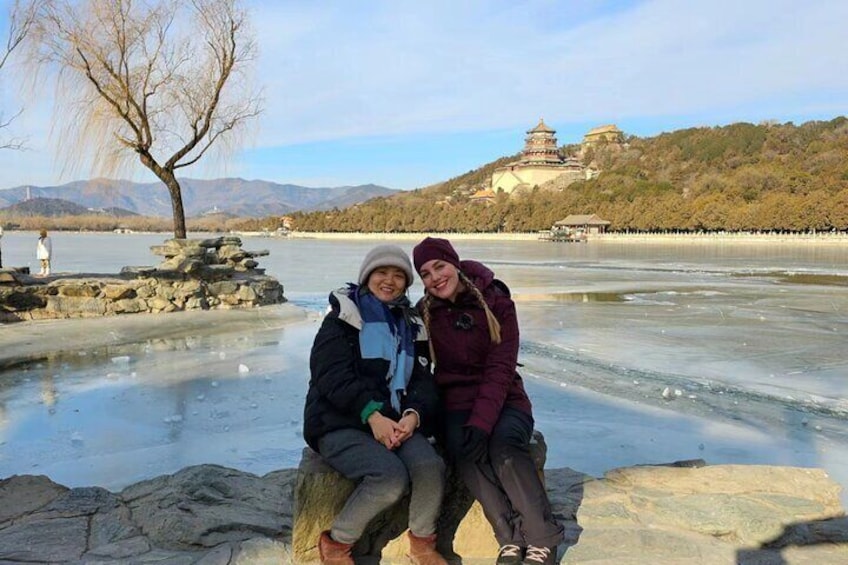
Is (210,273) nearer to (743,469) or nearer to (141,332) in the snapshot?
(141,332)

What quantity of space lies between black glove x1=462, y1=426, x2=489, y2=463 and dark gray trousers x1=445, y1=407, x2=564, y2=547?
0.06 ft

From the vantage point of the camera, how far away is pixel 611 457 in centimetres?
444

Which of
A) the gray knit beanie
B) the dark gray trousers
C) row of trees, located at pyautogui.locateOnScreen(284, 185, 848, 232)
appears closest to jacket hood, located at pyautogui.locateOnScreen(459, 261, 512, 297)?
the gray knit beanie

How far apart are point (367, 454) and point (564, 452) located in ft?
7.72

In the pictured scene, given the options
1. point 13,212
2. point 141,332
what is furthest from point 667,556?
point 13,212

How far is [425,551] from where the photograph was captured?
2.59 meters

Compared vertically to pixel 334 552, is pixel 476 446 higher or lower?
higher

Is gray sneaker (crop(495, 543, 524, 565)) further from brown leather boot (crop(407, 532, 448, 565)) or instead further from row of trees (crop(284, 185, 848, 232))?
row of trees (crop(284, 185, 848, 232))

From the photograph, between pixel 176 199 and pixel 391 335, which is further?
pixel 176 199

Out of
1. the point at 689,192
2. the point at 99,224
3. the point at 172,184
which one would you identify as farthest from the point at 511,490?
the point at 99,224

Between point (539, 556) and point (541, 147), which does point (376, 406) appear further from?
point (541, 147)

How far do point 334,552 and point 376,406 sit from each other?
576 millimetres

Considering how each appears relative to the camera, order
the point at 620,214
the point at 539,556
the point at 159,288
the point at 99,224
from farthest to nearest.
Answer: the point at 99,224 < the point at 620,214 < the point at 159,288 < the point at 539,556

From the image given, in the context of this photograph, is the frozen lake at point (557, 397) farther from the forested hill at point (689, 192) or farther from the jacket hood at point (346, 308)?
the forested hill at point (689, 192)
